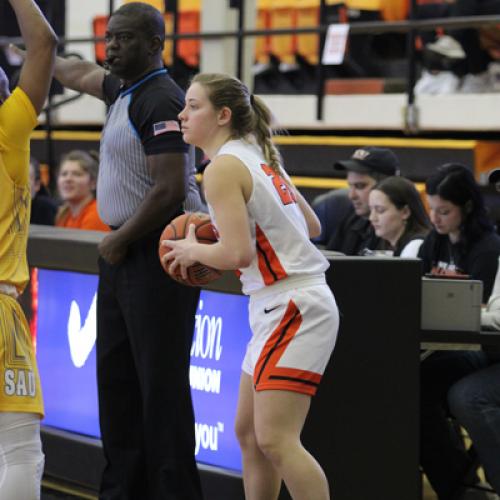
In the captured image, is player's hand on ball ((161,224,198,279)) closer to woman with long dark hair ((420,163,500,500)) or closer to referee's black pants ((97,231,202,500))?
referee's black pants ((97,231,202,500))

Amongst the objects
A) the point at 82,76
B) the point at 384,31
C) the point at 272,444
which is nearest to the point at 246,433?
the point at 272,444

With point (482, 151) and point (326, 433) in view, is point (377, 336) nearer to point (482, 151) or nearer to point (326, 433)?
point (326, 433)

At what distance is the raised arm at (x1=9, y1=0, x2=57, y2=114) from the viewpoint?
334 cm

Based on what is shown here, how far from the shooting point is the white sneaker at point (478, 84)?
9078 millimetres

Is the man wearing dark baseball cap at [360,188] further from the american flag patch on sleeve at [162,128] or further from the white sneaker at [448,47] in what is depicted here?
the white sneaker at [448,47]

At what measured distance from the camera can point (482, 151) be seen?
9.02 meters

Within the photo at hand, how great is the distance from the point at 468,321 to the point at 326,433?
68cm

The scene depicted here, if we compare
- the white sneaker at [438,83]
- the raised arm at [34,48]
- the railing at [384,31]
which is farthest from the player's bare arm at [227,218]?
the white sneaker at [438,83]

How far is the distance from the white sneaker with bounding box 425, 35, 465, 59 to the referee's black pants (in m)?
5.48

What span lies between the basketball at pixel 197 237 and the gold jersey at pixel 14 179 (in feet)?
1.91

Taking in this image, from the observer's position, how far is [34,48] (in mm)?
3348

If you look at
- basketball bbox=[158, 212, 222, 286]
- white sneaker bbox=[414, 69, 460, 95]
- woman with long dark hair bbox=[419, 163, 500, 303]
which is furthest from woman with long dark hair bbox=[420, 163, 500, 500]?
white sneaker bbox=[414, 69, 460, 95]

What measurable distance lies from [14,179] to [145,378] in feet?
3.83

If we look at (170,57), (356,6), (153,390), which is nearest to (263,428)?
(153,390)
